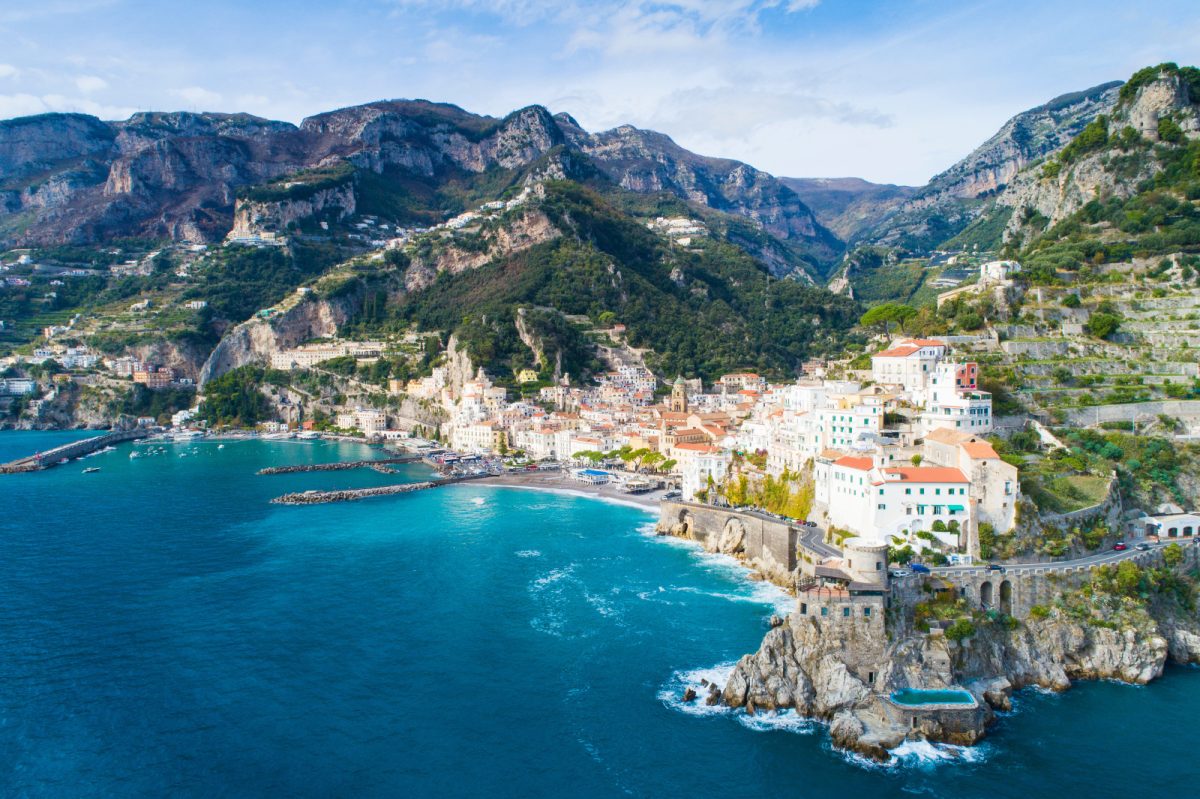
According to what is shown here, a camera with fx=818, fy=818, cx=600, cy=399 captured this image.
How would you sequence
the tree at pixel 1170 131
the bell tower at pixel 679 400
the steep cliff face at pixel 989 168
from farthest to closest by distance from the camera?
the steep cliff face at pixel 989 168 < the bell tower at pixel 679 400 < the tree at pixel 1170 131

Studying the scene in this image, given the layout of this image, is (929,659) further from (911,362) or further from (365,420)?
(365,420)

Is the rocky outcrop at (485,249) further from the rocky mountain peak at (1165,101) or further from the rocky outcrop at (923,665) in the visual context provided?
the rocky outcrop at (923,665)

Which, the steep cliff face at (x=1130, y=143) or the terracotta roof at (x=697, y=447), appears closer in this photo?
the terracotta roof at (x=697, y=447)

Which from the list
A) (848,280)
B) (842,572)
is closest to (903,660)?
(842,572)

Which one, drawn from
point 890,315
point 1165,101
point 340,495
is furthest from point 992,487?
point 1165,101

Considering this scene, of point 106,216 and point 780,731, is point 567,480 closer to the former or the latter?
point 780,731

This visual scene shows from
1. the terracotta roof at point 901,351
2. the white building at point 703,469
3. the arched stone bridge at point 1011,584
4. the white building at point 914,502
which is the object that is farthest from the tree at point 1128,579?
the white building at point 703,469
